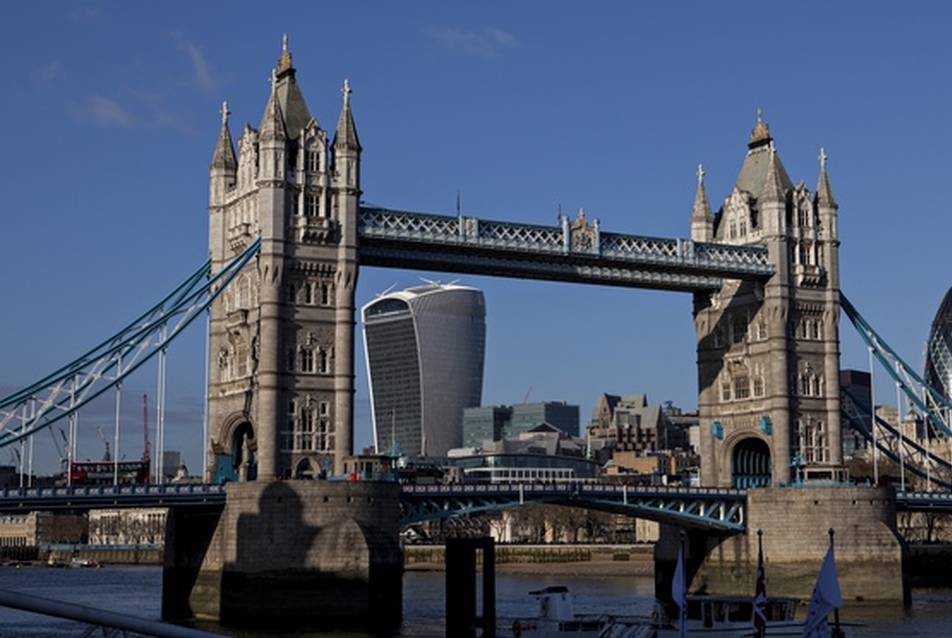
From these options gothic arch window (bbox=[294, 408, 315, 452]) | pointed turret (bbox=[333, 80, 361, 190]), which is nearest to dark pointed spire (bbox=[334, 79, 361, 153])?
pointed turret (bbox=[333, 80, 361, 190])

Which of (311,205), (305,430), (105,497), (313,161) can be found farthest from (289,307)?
(105,497)

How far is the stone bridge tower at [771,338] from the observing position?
93938 millimetres

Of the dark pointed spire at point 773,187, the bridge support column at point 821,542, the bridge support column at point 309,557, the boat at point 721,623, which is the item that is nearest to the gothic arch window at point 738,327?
the dark pointed spire at point 773,187

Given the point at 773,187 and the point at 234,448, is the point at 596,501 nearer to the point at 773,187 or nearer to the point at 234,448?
the point at 234,448

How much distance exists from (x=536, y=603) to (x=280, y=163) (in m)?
30.2

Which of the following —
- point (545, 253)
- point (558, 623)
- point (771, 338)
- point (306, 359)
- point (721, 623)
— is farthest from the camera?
point (771, 338)

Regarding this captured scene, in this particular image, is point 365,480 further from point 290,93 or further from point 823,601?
point 823,601

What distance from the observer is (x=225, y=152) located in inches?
3361

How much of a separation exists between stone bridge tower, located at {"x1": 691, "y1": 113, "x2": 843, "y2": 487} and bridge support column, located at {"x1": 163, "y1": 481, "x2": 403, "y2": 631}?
102 ft

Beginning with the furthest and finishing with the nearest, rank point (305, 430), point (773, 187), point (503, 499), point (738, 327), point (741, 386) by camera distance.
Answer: point (738, 327)
point (741, 386)
point (773, 187)
point (503, 499)
point (305, 430)

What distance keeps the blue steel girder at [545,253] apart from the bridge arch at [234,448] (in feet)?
37.8

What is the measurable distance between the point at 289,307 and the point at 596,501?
70.2 ft

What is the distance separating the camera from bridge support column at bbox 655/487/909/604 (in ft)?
275

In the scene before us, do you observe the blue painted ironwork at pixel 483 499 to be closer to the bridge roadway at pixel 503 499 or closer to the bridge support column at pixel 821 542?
the bridge roadway at pixel 503 499
